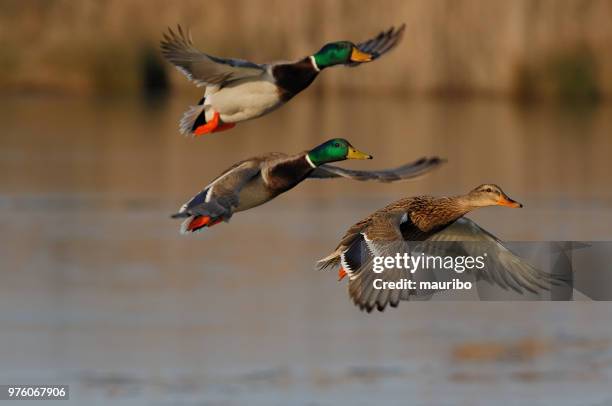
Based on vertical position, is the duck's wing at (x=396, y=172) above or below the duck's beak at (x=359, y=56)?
below

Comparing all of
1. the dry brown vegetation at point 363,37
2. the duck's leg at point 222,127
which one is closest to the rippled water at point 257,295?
the dry brown vegetation at point 363,37

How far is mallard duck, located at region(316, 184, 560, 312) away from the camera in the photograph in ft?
18.9

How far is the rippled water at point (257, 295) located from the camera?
1252 cm

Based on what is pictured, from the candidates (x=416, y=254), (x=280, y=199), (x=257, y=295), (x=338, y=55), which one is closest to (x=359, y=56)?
(x=338, y=55)

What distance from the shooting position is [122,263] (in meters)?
16.7

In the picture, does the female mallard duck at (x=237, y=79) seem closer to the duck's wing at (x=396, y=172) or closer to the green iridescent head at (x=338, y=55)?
the green iridescent head at (x=338, y=55)

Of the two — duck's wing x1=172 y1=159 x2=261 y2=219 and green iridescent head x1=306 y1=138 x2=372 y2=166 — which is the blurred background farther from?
duck's wing x1=172 y1=159 x2=261 y2=219

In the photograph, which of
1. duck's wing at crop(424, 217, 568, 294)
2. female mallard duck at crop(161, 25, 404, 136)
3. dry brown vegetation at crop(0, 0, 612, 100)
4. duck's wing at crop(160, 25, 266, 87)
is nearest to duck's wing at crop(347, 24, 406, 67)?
female mallard duck at crop(161, 25, 404, 136)

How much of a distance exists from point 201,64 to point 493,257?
127 centimetres

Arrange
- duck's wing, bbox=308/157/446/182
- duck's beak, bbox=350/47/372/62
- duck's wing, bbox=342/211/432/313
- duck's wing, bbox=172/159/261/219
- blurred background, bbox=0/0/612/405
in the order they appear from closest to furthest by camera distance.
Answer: duck's wing, bbox=172/159/261/219, duck's wing, bbox=342/211/432/313, duck's wing, bbox=308/157/446/182, duck's beak, bbox=350/47/372/62, blurred background, bbox=0/0/612/405

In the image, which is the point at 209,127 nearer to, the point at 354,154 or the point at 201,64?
the point at 201,64

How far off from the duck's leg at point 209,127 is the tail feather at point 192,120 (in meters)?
0.03

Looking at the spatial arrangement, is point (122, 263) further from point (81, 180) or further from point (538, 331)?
point (81, 180)

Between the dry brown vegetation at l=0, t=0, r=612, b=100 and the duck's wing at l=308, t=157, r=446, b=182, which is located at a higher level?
the dry brown vegetation at l=0, t=0, r=612, b=100
